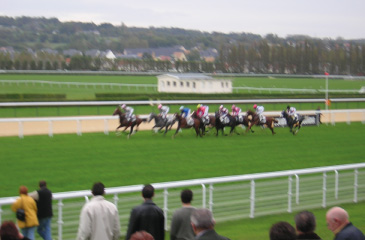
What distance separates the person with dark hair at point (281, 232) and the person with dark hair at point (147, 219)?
1.60m

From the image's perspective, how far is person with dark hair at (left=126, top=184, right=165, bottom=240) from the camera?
459 cm

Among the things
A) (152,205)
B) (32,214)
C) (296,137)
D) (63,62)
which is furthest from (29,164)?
(63,62)

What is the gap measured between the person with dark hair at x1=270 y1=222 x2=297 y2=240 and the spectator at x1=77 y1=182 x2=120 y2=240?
6.13ft

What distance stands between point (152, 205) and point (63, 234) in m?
1.94

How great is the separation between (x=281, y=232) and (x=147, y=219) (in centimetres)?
164

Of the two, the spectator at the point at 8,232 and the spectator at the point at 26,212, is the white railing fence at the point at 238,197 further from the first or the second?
the spectator at the point at 8,232

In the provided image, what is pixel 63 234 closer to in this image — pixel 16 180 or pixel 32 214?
pixel 32 214

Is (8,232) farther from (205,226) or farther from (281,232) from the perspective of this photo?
(281,232)

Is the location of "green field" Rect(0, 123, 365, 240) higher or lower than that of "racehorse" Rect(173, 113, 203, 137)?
lower

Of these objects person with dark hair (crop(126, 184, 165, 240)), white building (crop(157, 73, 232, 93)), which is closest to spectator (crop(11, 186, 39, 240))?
person with dark hair (crop(126, 184, 165, 240))

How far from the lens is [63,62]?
5912cm

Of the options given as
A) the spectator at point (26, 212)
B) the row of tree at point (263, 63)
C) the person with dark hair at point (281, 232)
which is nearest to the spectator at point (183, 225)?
the person with dark hair at point (281, 232)

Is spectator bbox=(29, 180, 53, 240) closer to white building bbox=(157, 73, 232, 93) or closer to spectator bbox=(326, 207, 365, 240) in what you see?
spectator bbox=(326, 207, 365, 240)

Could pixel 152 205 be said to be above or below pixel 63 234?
above
